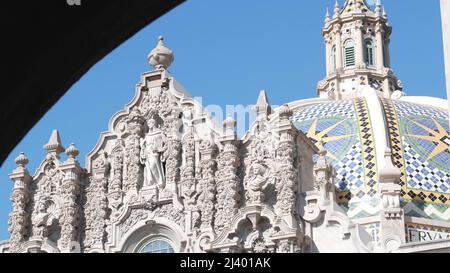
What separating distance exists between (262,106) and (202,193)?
2.57 meters

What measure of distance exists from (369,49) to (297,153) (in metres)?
19.3

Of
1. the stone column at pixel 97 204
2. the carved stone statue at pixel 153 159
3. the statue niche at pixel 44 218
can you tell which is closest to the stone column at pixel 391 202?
the carved stone statue at pixel 153 159

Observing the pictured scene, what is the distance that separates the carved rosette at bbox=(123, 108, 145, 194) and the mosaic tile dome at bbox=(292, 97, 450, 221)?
714cm

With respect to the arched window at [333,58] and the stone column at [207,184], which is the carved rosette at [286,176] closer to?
the stone column at [207,184]

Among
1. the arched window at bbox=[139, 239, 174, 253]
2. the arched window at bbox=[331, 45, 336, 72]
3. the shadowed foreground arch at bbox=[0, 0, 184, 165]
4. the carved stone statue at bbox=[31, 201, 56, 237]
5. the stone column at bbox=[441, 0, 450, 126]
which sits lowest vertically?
the shadowed foreground arch at bbox=[0, 0, 184, 165]

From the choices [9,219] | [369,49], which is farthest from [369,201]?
[369,49]

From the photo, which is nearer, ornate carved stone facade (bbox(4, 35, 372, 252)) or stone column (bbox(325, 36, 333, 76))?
ornate carved stone facade (bbox(4, 35, 372, 252))

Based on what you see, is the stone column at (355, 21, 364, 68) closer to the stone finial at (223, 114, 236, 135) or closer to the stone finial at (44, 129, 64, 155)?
the stone finial at (223, 114, 236, 135)

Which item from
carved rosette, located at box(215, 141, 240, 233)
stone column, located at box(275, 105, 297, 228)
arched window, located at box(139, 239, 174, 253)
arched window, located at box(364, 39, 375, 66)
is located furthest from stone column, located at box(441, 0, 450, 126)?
arched window, located at box(364, 39, 375, 66)

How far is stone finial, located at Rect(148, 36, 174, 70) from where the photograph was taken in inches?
1076

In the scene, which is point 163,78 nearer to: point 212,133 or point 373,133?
point 212,133

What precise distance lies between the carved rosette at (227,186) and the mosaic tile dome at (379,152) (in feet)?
20.6

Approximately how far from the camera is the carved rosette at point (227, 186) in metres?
25.1

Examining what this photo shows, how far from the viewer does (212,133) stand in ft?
86.6
